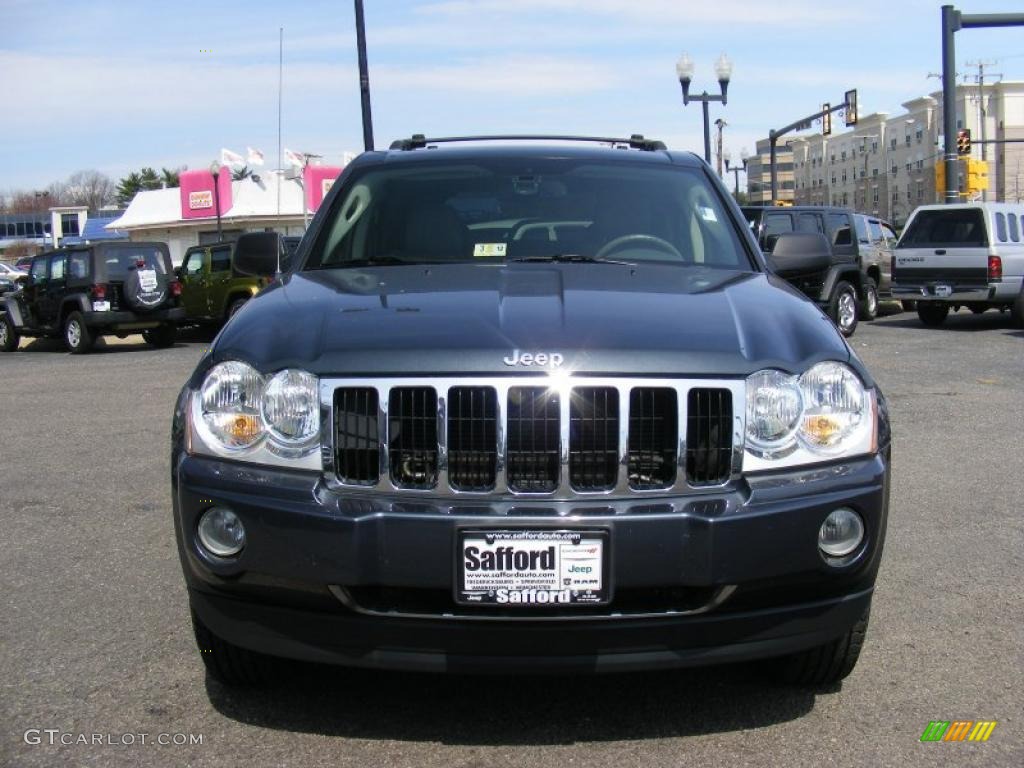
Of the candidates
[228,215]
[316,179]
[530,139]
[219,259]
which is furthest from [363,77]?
[228,215]

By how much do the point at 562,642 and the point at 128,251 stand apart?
1713 cm

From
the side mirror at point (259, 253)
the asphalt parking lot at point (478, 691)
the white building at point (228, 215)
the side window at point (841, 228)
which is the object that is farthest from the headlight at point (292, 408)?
the white building at point (228, 215)

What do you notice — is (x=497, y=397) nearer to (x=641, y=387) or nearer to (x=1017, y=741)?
(x=641, y=387)

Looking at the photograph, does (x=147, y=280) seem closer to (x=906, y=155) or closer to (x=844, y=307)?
(x=844, y=307)

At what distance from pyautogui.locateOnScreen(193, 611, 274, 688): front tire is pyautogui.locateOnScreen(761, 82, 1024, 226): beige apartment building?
9008 centimetres

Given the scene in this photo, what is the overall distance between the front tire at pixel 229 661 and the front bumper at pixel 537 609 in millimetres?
310

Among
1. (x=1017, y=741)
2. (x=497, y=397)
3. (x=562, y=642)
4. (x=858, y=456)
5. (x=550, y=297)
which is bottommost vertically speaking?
(x=1017, y=741)

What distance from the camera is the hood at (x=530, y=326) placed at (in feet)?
9.51

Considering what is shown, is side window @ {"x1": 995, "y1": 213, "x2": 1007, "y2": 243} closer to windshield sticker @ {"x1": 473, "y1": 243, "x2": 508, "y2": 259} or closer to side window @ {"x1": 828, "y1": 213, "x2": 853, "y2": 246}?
side window @ {"x1": 828, "y1": 213, "x2": 853, "y2": 246}

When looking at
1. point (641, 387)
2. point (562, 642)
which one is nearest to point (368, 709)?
point (562, 642)

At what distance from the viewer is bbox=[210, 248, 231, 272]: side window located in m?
19.3

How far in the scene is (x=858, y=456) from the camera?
299cm

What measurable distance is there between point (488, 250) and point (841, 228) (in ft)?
47.1

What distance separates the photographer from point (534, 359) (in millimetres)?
2879
